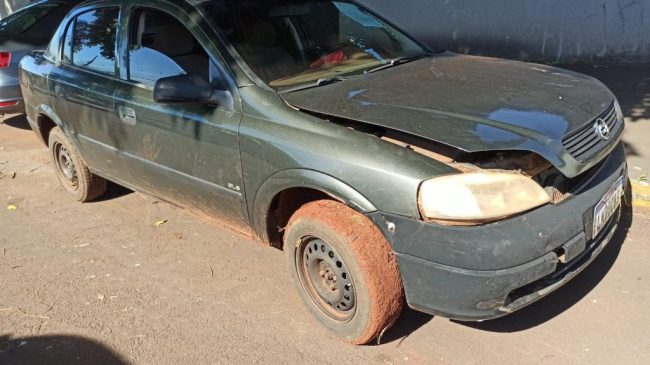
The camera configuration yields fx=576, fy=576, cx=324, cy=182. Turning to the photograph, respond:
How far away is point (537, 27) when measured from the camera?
335 inches

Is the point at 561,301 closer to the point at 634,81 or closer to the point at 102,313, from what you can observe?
the point at 102,313

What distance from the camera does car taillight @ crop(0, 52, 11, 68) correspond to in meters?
7.28

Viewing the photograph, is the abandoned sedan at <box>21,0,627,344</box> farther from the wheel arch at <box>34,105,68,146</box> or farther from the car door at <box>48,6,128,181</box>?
the wheel arch at <box>34,105,68,146</box>

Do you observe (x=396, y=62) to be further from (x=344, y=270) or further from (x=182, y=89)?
(x=344, y=270)

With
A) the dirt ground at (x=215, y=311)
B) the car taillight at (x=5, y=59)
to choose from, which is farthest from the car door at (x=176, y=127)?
the car taillight at (x=5, y=59)

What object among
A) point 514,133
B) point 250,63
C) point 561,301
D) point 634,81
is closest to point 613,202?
point 561,301

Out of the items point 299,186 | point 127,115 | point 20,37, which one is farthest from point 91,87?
point 20,37

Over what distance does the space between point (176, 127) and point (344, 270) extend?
1.43 m

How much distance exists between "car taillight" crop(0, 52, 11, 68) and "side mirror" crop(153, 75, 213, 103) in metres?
5.20

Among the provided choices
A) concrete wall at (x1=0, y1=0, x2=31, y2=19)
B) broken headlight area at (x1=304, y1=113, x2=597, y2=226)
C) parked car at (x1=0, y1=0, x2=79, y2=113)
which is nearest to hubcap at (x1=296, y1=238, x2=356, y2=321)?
broken headlight area at (x1=304, y1=113, x2=597, y2=226)

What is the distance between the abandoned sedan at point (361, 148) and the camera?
99.1 inches

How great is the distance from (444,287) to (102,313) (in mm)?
2117

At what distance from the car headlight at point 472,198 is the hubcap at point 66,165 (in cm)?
380

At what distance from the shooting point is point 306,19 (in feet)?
12.6
